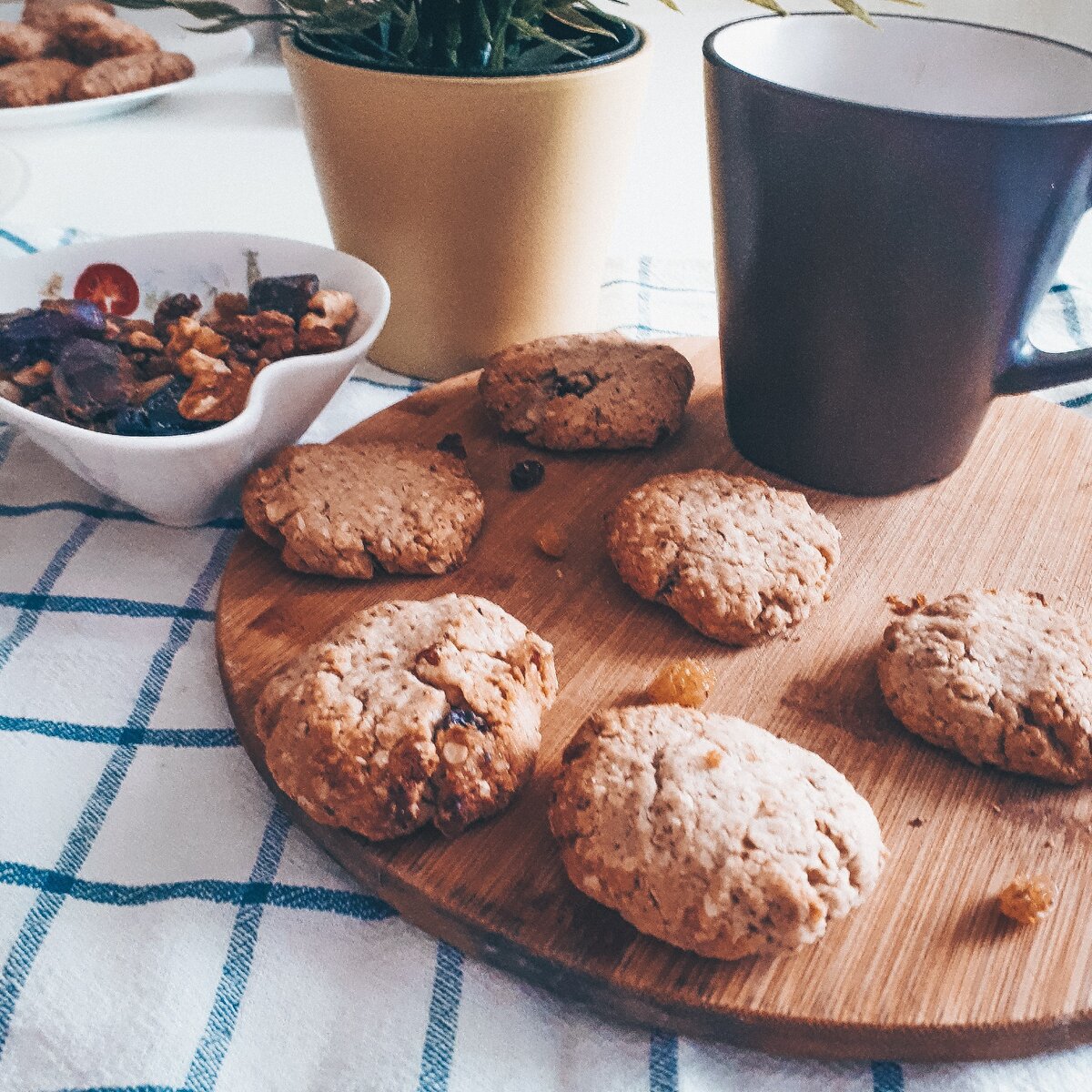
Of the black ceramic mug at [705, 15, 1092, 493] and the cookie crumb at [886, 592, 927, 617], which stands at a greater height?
the black ceramic mug at [705, 15, 1092, 493]

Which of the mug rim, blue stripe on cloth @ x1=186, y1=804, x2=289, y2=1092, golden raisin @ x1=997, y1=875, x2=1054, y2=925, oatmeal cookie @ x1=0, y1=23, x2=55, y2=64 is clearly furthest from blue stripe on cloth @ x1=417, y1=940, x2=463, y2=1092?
oatmeal cookie @ x1=0, y1=23, x2=55, y2=64

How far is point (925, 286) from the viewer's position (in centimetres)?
80

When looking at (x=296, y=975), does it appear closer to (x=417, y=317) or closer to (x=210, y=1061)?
(x=210, y=1061)

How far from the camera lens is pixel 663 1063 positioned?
57 centimetres

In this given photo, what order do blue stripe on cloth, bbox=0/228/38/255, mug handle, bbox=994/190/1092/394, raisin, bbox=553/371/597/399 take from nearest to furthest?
mug handle, bbox=994/190/1092/394
raisin, bbox=553/371/597/399
blue stripe on cloth, bbox=0/228/38/255

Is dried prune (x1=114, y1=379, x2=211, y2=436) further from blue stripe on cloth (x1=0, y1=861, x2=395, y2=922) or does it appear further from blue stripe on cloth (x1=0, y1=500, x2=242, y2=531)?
blue stripe on cloth (x1=0, y1=861, x2=395, y2=922)

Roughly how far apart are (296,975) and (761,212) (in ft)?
2.20

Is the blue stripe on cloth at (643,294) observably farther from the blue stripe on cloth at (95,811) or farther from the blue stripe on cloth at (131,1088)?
the blue stripe on cloth at (131,1088)

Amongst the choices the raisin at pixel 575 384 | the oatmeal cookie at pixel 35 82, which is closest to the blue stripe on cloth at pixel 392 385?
the raisin at pixel 575 384

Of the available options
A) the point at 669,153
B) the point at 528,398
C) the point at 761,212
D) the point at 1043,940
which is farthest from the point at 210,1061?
the point at 669,153

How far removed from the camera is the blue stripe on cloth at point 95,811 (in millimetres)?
601

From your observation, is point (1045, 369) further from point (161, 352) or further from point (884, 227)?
point (161, 352)

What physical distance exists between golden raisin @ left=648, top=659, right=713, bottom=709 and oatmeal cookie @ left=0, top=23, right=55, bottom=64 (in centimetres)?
186

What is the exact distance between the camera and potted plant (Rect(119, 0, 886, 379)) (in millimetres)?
979
